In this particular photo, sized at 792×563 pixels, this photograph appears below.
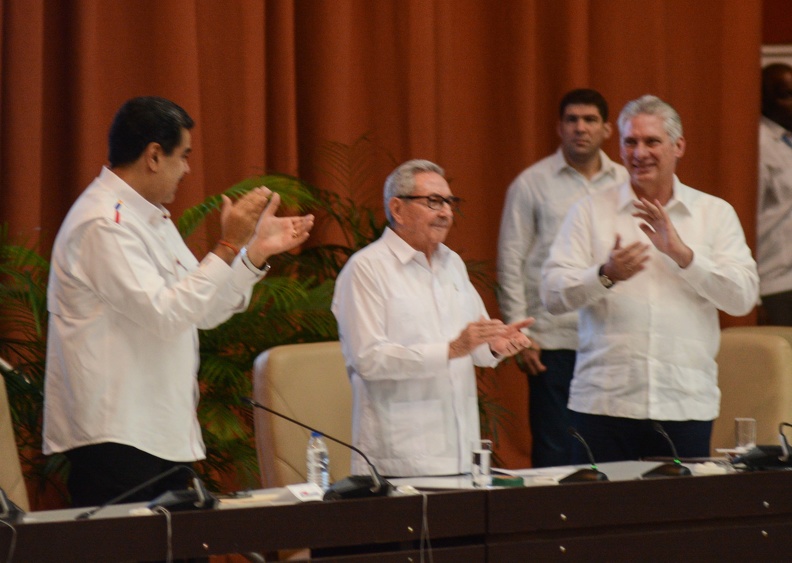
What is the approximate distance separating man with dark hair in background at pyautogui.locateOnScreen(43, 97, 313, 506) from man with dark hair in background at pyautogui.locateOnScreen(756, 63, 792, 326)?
3502mm

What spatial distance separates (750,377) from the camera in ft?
12.9

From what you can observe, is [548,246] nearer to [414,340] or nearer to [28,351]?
[414,340]

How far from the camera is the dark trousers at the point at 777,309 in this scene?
5.69 m

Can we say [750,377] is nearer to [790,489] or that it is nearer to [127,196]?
[790,489]

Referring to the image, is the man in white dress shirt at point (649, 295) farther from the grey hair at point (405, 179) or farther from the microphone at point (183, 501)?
the microphone at point (183, 501)

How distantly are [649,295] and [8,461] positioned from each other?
75.1 inches

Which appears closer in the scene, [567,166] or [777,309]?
[567,166]

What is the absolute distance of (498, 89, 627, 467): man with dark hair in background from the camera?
470 cm

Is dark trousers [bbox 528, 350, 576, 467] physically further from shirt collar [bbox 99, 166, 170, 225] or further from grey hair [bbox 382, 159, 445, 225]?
shirt collar [bbox 99, 166, 170, 225]

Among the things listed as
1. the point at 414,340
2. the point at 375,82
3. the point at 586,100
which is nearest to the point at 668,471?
the point at 414,340

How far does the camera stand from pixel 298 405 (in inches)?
133

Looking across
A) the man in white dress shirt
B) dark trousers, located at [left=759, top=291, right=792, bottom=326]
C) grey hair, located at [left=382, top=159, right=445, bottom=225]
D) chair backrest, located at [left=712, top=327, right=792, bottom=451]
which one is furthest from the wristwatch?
dark trousers, located at [left=759, top=291, right=792, bottom=326]

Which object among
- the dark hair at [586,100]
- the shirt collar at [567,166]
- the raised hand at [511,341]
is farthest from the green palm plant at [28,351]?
the dark hair at [586,100]

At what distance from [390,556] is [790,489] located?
1024mm
